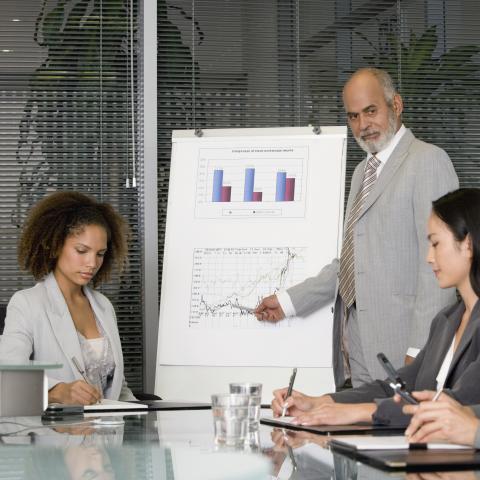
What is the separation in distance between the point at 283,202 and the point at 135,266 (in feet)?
4.04

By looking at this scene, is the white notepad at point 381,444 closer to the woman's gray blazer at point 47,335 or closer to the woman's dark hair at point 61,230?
the woman's gray blazer at point 47,335

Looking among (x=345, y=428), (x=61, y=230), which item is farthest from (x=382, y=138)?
(x=345, y=428)

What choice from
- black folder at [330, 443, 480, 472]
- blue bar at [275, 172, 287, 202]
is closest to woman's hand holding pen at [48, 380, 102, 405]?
black folder at [330, 443, 480, 472]

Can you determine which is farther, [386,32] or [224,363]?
[386,32]

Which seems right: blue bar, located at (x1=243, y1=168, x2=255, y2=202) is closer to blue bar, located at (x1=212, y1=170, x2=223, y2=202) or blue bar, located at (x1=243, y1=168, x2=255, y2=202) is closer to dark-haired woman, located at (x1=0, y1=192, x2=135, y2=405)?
blue bar, located at (x1=212, y1=170, x2=223, y2=202)

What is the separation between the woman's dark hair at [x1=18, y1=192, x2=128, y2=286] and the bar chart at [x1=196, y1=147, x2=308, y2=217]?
38 cm

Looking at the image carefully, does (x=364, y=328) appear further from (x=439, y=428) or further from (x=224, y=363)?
(x=439, y=428)

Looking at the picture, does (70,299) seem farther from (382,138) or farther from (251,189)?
(382,138)

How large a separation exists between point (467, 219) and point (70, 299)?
1.69 meters

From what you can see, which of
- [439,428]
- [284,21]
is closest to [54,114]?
[284,21]

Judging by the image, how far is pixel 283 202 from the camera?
4043 mm

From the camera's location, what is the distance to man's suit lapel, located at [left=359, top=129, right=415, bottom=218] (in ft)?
11.9

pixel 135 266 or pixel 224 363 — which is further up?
pixel 135 266

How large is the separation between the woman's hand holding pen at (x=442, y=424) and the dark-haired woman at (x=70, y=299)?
173 centimetres
